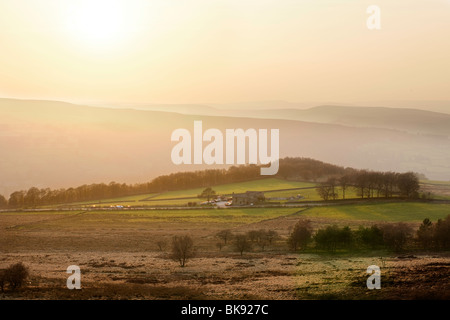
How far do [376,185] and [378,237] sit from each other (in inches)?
552

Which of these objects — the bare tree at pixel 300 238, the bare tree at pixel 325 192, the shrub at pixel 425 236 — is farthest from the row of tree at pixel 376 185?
the bare tree at pixel 300 238

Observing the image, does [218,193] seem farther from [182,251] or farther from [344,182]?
[182,251]

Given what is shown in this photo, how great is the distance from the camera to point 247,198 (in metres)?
39.8

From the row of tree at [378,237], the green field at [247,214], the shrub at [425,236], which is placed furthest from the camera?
the green field at [247,214]

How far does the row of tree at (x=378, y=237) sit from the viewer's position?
2546cm

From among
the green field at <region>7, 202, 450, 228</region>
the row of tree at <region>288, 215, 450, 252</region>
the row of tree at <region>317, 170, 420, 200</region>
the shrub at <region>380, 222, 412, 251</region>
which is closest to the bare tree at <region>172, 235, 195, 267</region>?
the row of tree at <region>288, 215, 450, 252</region>

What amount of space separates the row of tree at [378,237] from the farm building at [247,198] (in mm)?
12406

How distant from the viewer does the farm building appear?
39469 millimetres

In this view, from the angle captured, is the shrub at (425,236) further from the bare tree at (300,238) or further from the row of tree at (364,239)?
the bare tree at (300,238)

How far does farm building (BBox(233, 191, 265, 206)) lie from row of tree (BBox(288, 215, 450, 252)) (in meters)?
12.4
